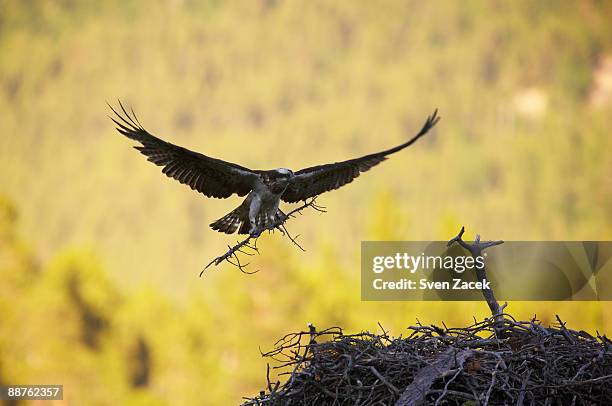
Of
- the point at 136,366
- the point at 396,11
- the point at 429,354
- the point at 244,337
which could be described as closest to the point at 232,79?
the point at 396,11

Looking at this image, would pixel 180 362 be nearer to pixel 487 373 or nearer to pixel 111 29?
pixel 487 373

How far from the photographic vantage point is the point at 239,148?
77.2 m

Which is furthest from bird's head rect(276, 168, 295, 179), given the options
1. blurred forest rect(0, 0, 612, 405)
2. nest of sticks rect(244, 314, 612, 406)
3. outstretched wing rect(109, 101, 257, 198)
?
blurred forest rect(0, 0, 612, 405)

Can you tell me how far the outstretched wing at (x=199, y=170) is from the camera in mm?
6156

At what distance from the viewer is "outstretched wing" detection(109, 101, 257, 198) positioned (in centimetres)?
616

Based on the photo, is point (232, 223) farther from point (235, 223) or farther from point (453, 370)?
point (453, 370)

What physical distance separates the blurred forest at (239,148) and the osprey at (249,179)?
→ 26.8m

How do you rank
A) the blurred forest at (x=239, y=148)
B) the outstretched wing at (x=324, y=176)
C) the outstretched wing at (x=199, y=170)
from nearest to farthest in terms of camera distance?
the outstretched wing at (x=199, y=170), the outstretched wing at (x=324, y=176), the blurred forest at (x=239, y=148)

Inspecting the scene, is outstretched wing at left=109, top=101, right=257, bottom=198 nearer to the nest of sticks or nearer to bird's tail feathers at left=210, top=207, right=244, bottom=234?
bird's tail feathers at left=210, top=207, right=244, bottom=234

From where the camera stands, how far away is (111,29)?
9825 centimetres

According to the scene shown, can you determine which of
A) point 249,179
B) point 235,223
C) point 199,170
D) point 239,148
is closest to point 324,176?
point 249,179

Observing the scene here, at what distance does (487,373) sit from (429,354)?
306 mm

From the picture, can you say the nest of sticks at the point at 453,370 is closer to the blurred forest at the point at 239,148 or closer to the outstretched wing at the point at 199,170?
the outstretched wing at the point at 199,170

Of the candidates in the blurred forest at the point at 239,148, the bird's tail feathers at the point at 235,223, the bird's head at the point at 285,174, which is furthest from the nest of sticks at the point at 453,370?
the blurred forest at the point at 239,148
